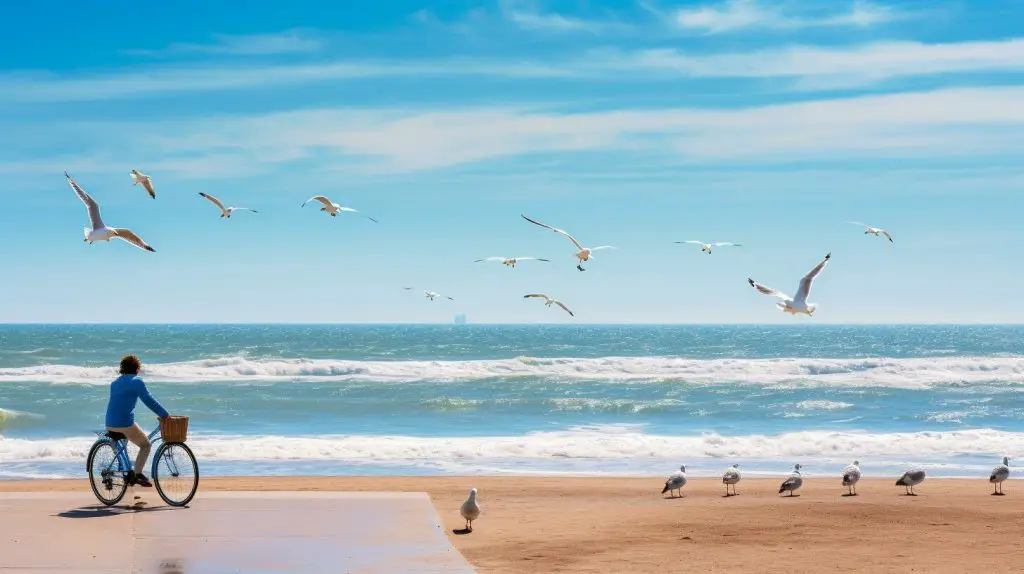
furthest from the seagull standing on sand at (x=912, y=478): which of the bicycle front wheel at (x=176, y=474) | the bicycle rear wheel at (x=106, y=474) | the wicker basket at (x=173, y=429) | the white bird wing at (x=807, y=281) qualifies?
the bicycle rear wheel at (x=106, y=474)

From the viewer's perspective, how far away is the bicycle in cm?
908

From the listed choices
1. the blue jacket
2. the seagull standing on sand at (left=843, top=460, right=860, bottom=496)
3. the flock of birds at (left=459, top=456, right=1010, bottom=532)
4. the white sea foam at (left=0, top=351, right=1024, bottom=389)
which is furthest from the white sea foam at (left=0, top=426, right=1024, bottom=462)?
the white sea foam at (left=0, top=351, right=1024, bottom=389)

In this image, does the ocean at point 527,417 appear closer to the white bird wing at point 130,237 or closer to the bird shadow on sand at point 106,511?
the white bird wing at point 130,237

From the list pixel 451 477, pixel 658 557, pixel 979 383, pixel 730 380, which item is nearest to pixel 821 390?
pixel 730 380

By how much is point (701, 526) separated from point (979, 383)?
3513 centimetres

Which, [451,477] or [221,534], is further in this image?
[451,477]

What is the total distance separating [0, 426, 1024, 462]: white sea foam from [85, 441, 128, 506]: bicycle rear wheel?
970cm

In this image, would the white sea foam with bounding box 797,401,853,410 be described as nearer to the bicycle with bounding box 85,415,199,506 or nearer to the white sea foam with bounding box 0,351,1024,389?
the white sea foam with bounding box 0,351,1024,389

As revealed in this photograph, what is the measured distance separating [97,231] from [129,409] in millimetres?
4110

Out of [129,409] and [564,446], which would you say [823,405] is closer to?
[564,446]

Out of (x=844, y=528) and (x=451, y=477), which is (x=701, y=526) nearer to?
(x=844, y=528)

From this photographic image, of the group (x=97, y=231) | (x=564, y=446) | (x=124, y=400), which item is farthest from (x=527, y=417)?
(x=124, y=400)

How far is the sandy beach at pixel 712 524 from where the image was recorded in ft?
30.0

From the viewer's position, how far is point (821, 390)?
38.2 metres
